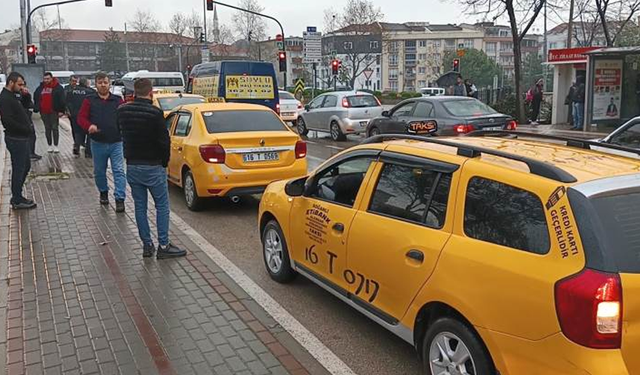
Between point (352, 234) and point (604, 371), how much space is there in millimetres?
1952

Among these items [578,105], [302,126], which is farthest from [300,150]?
[578,105]

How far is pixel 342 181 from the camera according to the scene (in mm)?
4785

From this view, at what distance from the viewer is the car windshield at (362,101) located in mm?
19484

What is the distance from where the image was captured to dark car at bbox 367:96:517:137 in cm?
1360

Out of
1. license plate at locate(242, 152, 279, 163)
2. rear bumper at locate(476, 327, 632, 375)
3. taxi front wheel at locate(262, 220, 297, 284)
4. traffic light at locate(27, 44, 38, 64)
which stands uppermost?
traffic light at locate(27, 44, 38, 64)

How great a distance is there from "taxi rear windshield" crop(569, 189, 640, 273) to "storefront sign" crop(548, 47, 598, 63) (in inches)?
820

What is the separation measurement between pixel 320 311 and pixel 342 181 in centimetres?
110

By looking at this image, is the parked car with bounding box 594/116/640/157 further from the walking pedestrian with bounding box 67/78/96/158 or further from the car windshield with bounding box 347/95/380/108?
the car windshield with bounding box 347/95/380/108

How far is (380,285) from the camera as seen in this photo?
3996 mm

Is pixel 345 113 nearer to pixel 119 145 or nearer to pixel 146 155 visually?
pixel 119 145

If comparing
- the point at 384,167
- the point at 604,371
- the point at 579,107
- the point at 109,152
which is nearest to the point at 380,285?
the point at 384,167

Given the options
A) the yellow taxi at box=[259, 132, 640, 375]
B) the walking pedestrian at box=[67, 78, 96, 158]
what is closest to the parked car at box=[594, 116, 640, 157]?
the yellow taxi at box=[259, 132, 640, 375]

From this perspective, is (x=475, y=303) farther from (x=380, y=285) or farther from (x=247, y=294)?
(x=247, y=294)

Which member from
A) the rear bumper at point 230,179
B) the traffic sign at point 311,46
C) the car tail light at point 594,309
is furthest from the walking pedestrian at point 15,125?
the traffic sign at point 311,46
